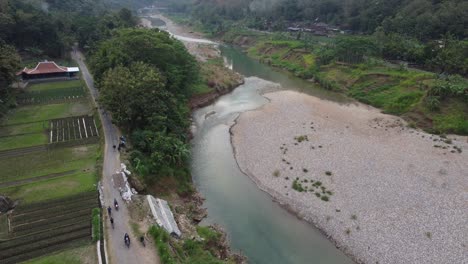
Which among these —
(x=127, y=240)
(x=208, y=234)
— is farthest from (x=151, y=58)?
(x=127, y=240)

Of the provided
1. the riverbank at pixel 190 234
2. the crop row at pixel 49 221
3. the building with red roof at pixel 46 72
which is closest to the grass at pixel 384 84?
the riverbank at pixel 190 234

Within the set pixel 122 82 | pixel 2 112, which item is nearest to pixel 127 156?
pixel 122 82

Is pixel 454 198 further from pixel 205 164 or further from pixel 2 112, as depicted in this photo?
pixel 2 112

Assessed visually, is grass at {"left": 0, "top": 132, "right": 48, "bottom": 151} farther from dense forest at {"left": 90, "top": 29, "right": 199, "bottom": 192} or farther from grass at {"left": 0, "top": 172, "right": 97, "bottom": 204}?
grass at {"left": 0, "top": 172, "right": 97, "bottom": 204}

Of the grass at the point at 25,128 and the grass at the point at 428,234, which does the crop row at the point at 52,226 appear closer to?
the grass at the point at 25,128

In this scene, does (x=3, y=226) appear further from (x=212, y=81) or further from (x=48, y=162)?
(x=212, y=81)

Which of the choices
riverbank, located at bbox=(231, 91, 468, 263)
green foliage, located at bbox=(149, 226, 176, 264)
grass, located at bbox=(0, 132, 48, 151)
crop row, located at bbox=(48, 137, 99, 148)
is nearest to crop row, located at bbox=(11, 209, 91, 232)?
green foliage, located at bbox=(149, 226, 176, 264)
